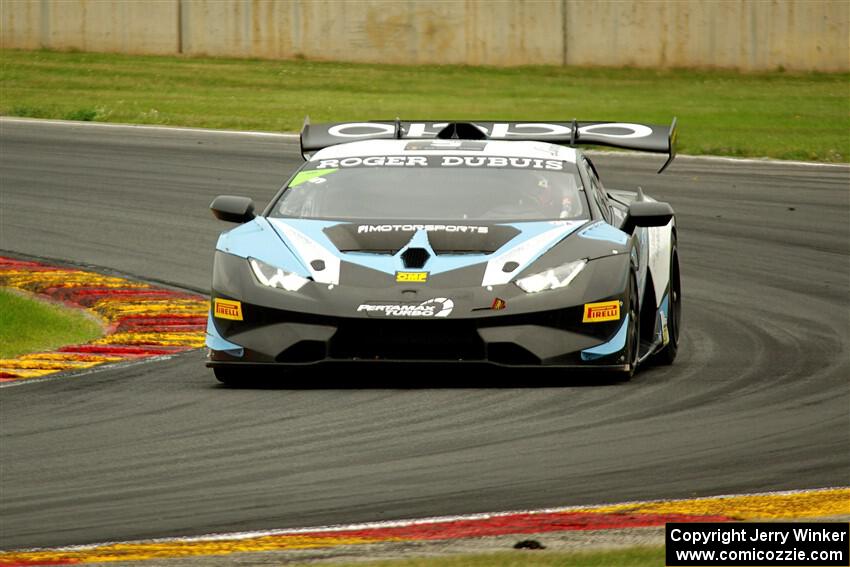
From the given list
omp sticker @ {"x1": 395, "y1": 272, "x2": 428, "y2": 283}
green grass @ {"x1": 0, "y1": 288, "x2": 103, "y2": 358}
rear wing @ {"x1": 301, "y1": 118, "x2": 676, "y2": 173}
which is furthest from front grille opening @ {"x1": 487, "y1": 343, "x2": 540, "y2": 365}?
green grass @ {"x1": 0, "y1": 288, "x2": 103, "y2": 358}

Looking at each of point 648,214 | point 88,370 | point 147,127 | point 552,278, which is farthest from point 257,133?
point 552,278

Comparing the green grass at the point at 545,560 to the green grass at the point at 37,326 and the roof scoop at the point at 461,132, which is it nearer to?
the roof scoop at the point at 461,132

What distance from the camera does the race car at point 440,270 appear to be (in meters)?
8.53

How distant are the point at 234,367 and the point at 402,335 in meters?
0.94

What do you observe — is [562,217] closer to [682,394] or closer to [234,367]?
[682,394]

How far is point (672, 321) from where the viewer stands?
10.1 metres

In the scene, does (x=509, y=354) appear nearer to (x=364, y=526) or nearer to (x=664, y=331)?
(x=664, y=331)

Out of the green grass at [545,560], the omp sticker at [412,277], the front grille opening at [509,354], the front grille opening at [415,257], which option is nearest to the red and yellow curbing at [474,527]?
the green grass at [545,560]

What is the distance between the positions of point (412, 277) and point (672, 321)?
2.10 meters

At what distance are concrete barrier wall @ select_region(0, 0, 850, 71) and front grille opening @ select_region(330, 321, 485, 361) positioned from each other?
25716 millimetres

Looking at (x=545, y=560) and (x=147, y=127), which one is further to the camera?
(x=147, y=127)

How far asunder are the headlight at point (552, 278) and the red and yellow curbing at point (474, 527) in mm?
2536

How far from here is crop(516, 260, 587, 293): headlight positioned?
8.59 meters

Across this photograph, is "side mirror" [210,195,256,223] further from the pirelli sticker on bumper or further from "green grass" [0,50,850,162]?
"green grass" [0,50,850,162]
